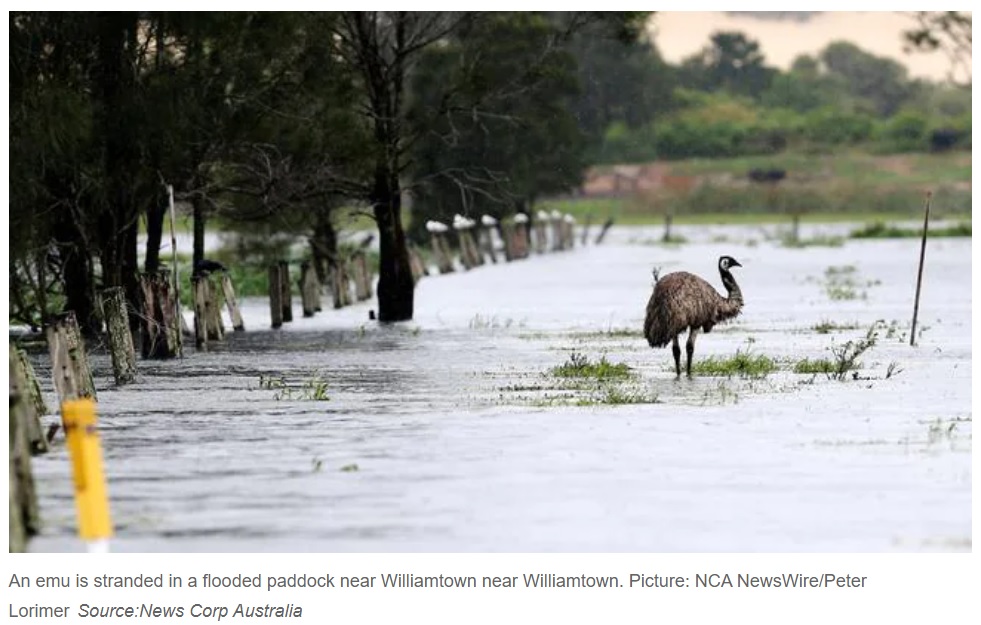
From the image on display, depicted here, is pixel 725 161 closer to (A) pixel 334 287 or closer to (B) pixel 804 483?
(A) pixel 334 287

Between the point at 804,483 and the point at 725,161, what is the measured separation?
99468 mm

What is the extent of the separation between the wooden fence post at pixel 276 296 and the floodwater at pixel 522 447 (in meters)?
0.66

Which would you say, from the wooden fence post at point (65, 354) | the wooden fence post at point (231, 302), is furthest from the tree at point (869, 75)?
the wooden fence post at point (65, 354)

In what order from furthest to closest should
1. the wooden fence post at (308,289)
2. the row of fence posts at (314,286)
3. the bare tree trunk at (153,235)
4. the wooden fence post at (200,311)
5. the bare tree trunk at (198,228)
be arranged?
the wooden fence post at (308,289) < the row of fence posts at (314,286) < the bare tree trunk at (198,228) < the bare tree trunk at (153,235) < the wooden fence post at (200,311)

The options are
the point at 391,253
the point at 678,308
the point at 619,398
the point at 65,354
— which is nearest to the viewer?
the point at 65,354

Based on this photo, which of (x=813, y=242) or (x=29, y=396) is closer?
(x=29, y=396)

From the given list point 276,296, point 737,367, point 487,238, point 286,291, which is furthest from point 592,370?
point 487,238

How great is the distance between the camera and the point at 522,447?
18.7 meters

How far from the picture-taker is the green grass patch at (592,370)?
25.1 m

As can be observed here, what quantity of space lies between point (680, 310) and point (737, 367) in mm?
1508

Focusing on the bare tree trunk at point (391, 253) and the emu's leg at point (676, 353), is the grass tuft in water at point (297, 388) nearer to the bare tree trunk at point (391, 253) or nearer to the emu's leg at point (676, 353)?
the emu's leg at point (676, 353)

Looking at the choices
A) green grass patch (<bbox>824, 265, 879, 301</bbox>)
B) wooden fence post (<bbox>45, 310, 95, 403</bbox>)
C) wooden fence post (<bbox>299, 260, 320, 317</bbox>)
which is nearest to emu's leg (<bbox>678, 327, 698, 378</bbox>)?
wooden fence post (<bbox>45, 310, 95, 403</bbox>)

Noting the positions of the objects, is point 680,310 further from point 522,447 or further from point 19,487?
point 19,487

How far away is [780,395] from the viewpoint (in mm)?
22875
